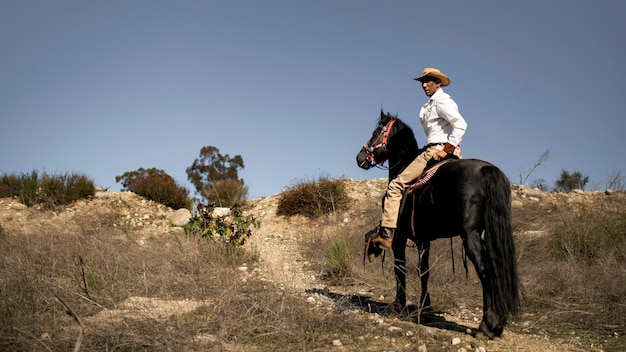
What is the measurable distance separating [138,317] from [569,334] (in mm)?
4657

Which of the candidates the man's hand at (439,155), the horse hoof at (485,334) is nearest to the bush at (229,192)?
the man's hand at (439,155)

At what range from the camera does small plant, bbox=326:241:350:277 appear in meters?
8.84

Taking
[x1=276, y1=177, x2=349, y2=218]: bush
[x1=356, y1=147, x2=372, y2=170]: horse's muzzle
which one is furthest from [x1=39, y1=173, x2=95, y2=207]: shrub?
[x1=356, y1=147, x2=372, y2=170]: horse's muzzle

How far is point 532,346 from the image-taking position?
5.25 m

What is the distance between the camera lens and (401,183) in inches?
237

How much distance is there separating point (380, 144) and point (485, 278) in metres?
2.09

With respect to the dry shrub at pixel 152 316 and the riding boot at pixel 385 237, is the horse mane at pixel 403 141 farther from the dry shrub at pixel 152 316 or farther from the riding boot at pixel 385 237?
the dry shrub at pixel 152 316

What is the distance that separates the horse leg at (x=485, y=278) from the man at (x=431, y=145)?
103 cm

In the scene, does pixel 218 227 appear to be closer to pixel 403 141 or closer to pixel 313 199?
pixel 403 141

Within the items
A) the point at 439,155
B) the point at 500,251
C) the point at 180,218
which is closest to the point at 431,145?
the point at 439,155

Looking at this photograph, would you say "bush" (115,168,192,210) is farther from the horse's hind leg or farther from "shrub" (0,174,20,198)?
the horse's hind leg

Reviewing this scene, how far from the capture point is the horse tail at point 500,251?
5113 millimetres

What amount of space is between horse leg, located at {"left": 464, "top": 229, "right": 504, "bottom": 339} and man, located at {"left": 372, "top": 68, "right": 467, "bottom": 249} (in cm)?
103

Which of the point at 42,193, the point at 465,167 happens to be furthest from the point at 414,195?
the point at 42,193
